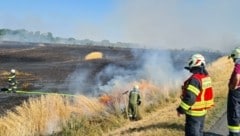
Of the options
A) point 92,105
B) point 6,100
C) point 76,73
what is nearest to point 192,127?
point 92,105

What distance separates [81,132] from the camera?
612 inches

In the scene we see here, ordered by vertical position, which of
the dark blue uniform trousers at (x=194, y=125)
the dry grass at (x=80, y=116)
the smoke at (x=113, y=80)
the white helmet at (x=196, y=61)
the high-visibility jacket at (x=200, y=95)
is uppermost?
the white helmet at (x=196, y=61)

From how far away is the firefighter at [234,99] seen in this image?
31.8 feet

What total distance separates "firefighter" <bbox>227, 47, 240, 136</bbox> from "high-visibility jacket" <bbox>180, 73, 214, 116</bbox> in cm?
149

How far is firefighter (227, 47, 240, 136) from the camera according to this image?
9.70 metres

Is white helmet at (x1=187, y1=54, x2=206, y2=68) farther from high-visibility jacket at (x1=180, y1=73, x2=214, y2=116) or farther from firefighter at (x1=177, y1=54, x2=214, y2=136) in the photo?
high-visibility jacket at (x1=180, y1=73, x2=214, y2=116)

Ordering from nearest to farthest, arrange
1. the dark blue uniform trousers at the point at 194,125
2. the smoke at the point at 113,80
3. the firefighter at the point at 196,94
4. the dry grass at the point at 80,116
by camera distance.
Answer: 1. the firefighter at the point at 196,94
2. the dark blue uniform trousers at the point at 194,125
3. the dry grass at the point at 80,116
4. the smoke at the point at 113,80

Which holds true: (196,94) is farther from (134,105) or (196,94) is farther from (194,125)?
(134,105)

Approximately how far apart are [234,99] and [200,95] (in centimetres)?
200

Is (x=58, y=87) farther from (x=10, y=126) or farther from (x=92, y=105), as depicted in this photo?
(x=10, y=126)

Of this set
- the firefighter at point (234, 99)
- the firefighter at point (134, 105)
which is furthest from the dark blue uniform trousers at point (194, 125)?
the firefighter at point (134, 105)

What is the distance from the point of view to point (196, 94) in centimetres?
809

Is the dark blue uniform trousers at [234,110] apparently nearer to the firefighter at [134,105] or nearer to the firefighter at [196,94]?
the firefighter at [196,94]

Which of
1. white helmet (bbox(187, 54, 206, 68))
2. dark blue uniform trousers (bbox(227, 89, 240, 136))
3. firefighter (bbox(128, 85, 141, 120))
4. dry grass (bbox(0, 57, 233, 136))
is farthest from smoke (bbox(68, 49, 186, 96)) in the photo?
white helmet (bbox(187, 54, 206, 68))
